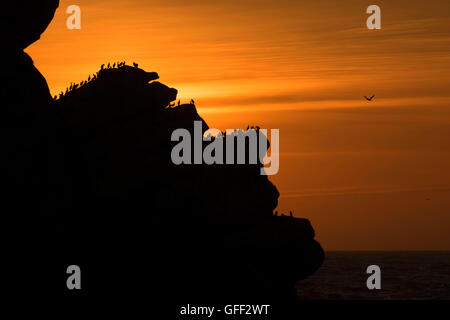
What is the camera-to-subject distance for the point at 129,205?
37375 millimetres

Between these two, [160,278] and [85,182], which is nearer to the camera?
[85,182]

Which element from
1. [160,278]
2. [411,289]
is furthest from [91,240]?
[411,289]

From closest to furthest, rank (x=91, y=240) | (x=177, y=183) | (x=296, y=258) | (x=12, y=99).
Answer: (x=12, y=99) → (x=91, y=240) → (x=177, y=183) → (x=296, y=258)

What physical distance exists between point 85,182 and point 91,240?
2732mm

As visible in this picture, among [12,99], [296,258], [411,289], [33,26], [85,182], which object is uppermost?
[33,26]

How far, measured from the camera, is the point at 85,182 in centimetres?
3031

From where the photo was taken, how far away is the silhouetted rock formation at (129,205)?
2691 centimetres

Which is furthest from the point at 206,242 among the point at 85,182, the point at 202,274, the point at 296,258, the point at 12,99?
the point at 12,99

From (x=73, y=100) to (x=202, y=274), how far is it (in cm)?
1163

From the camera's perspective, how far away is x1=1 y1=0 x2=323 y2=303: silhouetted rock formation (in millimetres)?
26906

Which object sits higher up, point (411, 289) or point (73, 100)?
point (73, 100)

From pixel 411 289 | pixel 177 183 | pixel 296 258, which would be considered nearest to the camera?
pixel 177 183
